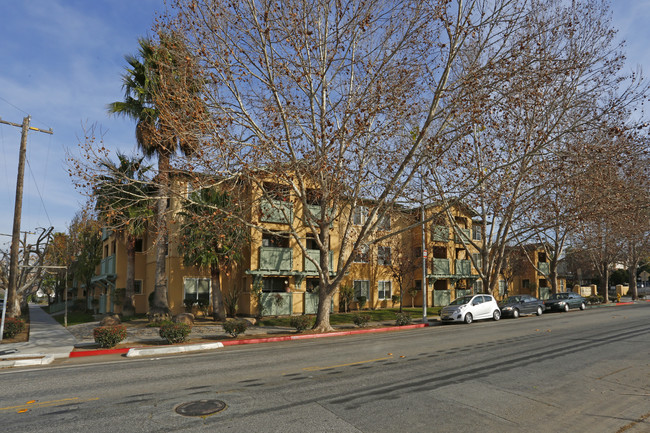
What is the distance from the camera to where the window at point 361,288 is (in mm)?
32406

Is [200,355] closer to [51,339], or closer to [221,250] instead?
[51,339]

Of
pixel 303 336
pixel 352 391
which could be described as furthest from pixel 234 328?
pixel 352 391

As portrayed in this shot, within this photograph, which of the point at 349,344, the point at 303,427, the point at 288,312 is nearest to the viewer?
the point at 303,427

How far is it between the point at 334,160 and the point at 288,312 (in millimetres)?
12398

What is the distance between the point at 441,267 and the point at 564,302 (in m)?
9.45

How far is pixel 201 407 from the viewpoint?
22.0 ft

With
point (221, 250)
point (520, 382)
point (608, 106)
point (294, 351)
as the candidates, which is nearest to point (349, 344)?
point (294, 351)

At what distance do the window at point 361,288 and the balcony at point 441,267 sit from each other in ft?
21.5

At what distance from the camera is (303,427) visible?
573 centimetres

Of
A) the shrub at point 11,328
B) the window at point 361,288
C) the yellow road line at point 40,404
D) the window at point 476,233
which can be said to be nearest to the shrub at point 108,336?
the shrub at point 11,328

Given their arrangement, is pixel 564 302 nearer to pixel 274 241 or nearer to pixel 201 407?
pixel 274 241

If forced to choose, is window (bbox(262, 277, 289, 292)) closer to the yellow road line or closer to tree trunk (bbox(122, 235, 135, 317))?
tree trunk (bbox(122, 235, 135, 317))

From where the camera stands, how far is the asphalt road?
5.99m

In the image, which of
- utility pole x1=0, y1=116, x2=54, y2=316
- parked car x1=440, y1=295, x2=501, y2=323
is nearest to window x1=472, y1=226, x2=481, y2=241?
parked car x1=440, y1=295, x2=501, y2=323
